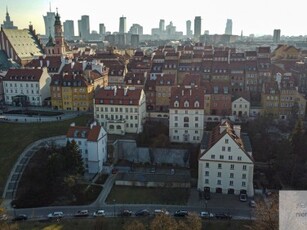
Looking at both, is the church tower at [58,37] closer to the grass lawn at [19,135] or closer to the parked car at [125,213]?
the grass lawn at [19,135]

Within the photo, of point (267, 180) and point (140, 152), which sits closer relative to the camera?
point (267, 180)

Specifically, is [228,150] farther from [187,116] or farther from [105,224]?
[105,224]

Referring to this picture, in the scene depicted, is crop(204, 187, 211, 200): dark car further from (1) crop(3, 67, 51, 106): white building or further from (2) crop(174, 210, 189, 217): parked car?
(1) crop(3, 67, 51, 106): white building

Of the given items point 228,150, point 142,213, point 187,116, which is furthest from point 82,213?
point 187,116

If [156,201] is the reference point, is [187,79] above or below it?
above

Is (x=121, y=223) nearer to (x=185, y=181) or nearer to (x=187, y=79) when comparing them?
(x=185, y=181)

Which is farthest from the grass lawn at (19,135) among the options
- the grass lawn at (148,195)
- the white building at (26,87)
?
the grass lawn at (148,195)

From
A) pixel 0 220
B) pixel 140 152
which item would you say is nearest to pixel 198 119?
pixel 140 152
